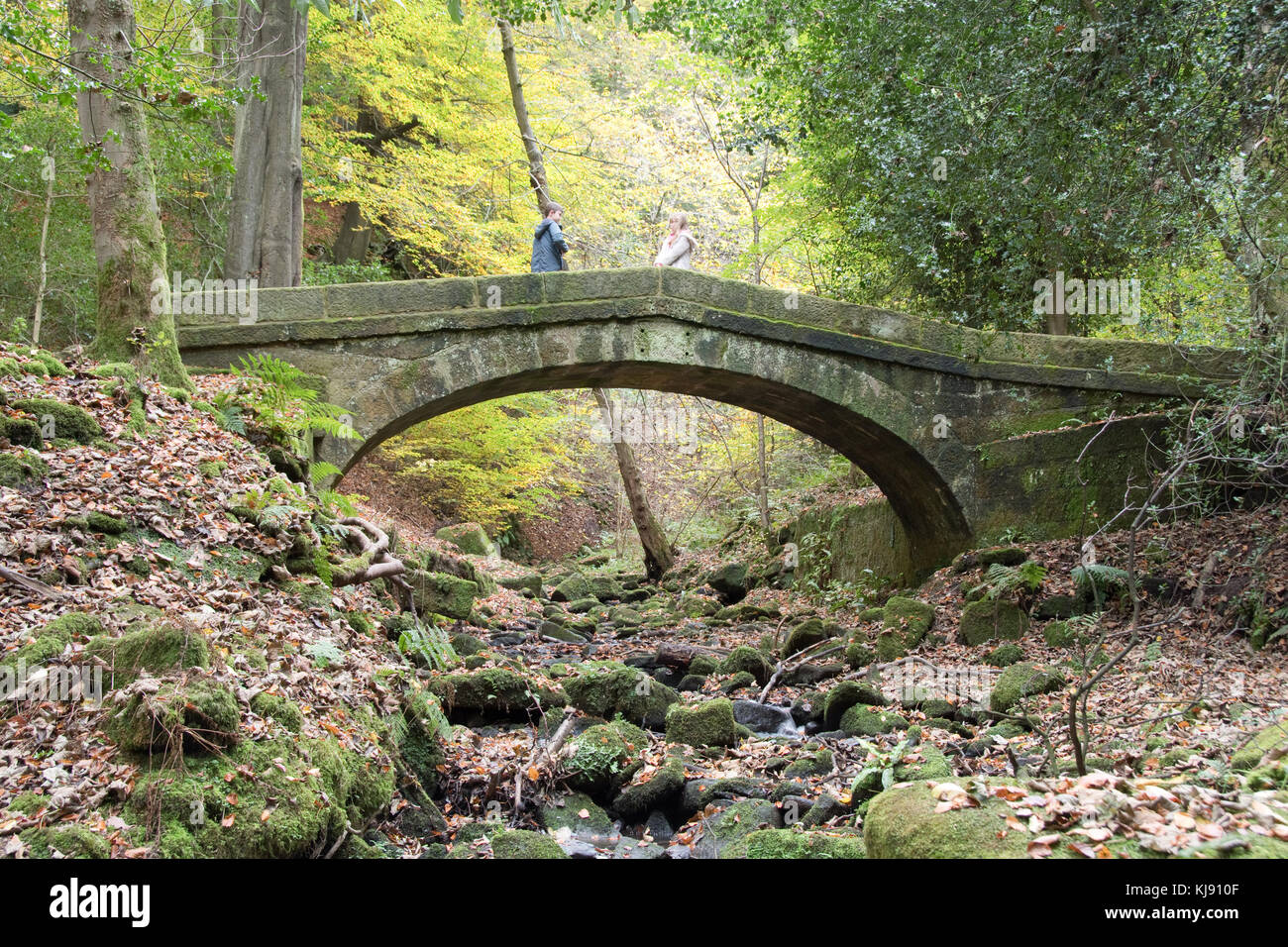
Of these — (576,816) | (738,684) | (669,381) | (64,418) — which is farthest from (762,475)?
(64,418)

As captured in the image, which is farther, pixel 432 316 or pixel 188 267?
pixel 188 267

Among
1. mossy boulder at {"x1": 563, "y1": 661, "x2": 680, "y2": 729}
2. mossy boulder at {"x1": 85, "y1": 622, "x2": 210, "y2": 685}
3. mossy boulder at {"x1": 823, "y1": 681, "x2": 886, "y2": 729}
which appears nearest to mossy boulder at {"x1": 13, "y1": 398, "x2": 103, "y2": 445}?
mossy boulder at {"x1": 85, "y1": 622, "x2": 210, "y2": 685}

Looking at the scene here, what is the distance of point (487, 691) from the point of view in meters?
6.04

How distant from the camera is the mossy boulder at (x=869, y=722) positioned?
6.05 m

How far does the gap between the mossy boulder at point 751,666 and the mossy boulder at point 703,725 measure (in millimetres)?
2027

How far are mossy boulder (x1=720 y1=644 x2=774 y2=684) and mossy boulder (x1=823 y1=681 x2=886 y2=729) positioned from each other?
1517 millimetres

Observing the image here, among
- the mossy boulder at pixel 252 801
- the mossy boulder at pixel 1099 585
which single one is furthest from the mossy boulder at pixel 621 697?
the mossy boulder at pixel 1099 585

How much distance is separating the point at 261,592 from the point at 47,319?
9.50 meters

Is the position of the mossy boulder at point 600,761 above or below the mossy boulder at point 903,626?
below

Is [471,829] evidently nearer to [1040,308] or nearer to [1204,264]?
[1204,264]

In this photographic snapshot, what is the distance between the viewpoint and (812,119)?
9875mm

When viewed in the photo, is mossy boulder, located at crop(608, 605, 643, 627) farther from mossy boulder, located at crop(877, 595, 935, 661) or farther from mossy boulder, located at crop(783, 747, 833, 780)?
mossy boulder, located at crop(783, 747, 833, 780)

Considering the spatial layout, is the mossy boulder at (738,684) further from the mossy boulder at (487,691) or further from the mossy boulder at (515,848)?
the mossy boulder at (515,848)
